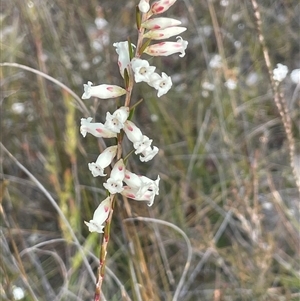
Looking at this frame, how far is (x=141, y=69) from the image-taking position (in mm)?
488

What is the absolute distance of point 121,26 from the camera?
200 cm

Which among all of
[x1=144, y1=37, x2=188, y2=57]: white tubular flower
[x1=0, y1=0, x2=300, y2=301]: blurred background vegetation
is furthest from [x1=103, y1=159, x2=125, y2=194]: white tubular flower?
[x1=0, y1=0, x2=300, y2=301]: blurred background vegetation

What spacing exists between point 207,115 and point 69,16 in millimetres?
560

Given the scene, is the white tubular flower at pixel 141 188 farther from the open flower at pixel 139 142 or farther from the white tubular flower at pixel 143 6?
the white tubular flower at pixel 143 6

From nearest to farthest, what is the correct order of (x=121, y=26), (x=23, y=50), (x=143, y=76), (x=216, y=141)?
(x=143, y=76)
(x=216, y=141)
(x=23, y=50)
(x=121, y=26)


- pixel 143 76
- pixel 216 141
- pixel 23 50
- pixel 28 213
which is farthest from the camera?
pixel 23 50

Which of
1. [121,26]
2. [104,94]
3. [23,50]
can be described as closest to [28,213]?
[23,50]

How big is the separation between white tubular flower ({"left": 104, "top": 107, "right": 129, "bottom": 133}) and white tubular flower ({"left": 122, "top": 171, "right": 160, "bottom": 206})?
0.08m

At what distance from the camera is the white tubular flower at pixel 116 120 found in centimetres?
50

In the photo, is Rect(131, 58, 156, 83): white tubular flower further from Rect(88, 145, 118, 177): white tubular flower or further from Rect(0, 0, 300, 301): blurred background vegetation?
Rect(0, 0, 300, 301): blurred background vegetation

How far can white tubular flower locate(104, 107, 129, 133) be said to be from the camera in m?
0.50

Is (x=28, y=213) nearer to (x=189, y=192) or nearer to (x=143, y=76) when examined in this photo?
(x=189, y=192)

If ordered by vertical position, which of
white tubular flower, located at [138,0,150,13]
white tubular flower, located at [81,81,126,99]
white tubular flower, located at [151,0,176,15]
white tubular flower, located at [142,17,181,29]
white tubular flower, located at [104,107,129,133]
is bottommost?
white tubular flower, located at [104,107,129,133]

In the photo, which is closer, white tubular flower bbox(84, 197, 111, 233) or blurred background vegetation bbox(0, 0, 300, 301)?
white tubular flower bbox(84, 197, 111, 233)
